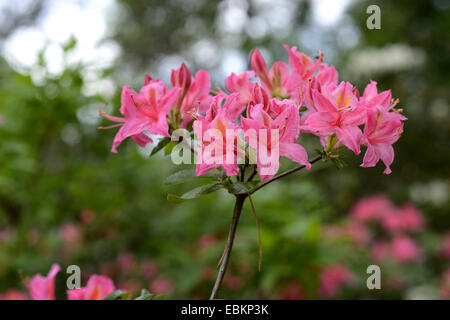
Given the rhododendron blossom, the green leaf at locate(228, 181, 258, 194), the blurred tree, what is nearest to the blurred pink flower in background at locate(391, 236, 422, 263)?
the rhododendron blossom

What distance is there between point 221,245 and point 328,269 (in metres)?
0.38

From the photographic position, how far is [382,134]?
504mm

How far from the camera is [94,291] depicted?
22.6 inches

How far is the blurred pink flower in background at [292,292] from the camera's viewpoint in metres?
1.15

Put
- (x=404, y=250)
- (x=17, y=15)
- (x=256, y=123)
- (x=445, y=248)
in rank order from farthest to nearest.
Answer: (x=17, y=15), (x=445, y=248), (x=404, y=250), (x=256, y=123)

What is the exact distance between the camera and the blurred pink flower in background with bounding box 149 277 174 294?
145 cm

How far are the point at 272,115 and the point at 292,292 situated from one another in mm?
792

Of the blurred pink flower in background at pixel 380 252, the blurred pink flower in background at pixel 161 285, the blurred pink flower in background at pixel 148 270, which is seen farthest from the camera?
the blurred pink flower in background at pixel 380 252

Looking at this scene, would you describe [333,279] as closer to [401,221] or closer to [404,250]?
[404,250]

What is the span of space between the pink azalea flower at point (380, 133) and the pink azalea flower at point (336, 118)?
13 mm

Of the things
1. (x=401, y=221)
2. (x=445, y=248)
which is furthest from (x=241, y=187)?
(x=445, y=248)

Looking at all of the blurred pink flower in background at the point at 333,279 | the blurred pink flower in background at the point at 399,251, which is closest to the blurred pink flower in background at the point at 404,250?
the blurred pink flower in background at the point at 399,251

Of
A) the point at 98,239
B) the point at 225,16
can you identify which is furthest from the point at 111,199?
the point at 225,16

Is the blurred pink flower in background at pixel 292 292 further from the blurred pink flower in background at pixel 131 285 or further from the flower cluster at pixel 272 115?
the flower cluster at pixel 272 115
